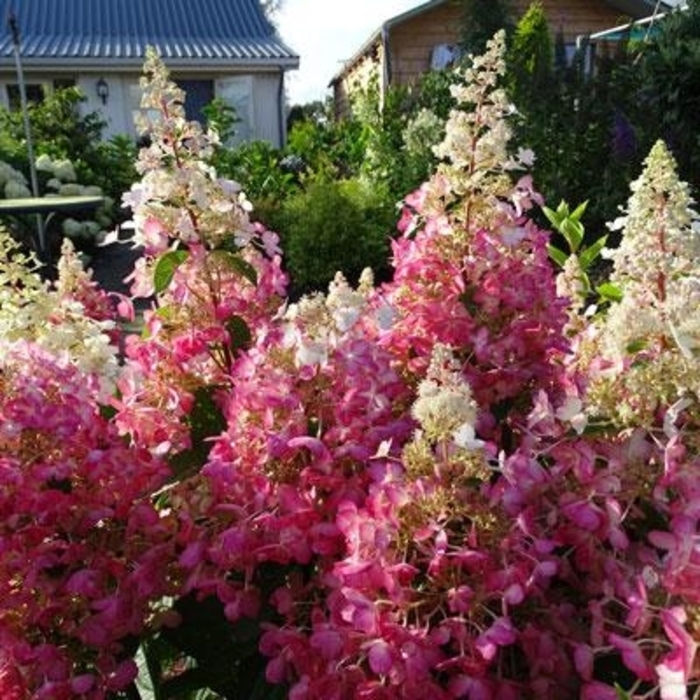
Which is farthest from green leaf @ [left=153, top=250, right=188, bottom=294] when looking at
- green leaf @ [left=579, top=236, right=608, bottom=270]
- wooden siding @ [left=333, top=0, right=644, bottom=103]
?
wooden siding @ [left=333, top=0, right=644, bottom=103]

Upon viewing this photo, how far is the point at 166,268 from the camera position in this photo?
1131 mm

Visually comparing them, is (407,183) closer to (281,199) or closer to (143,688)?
(281,199)

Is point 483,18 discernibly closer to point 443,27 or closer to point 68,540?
point 443,27

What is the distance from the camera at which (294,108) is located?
93.2 feet

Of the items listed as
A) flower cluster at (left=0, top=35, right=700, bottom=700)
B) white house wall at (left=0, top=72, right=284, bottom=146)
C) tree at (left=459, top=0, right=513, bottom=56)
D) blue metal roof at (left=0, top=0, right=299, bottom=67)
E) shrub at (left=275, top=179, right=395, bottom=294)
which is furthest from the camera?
white house wall at (left=0, top=72, right=284, bottom=146)

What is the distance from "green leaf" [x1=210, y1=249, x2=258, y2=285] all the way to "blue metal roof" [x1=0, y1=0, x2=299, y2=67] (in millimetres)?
15543

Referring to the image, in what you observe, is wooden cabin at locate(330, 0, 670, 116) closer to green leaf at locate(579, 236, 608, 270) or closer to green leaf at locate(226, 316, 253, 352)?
green leaf at locate(579, 236, 608, 270)

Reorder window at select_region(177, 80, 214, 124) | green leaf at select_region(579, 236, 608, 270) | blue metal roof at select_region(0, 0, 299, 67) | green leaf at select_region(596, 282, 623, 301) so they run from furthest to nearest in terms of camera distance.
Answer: window at select_region(177, 80, 214, 124) < blue metal roof at select_region(0, 0, 299, 67) < green leaf at select_region(579, 236, 608, 270) < green leaf at select_region(596, 282, 623, 301)

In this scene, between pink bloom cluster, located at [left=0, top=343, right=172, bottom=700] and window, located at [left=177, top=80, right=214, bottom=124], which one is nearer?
pink bloom cluster, located at [left=0, top=343, right=172, bottom=700]

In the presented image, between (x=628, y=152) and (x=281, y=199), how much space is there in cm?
415

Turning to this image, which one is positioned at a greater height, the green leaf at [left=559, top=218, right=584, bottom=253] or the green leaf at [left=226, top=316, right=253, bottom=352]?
the green leaf at [left=226, top=316, right=253, bottom=352]

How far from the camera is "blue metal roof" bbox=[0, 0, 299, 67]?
Result: 16.0 metres

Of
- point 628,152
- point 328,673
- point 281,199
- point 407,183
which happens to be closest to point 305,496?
point 328,673

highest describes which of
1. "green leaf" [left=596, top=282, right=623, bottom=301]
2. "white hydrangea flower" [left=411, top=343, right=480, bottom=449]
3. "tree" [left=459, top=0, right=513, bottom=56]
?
"white hydrangea flower" [left=411, top=343, right=480, bottom=449]
